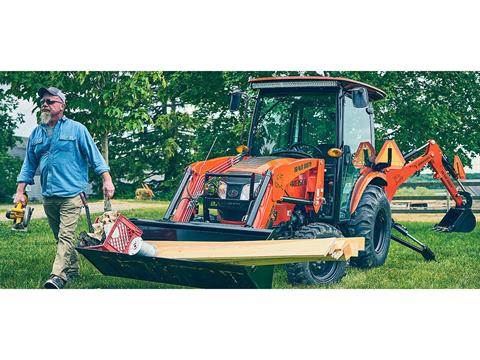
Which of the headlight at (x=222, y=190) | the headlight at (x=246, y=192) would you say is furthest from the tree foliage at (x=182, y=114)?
the headlight at (x=246, y=192)

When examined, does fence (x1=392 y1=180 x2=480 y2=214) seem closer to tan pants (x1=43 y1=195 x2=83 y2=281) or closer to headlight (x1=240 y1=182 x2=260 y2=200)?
headlight (x1=240 y1=182 x2=260 y2=200)

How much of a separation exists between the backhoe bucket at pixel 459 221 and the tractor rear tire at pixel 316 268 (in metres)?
3.23

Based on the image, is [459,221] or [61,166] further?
[459,221]

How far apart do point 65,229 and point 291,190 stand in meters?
2.37

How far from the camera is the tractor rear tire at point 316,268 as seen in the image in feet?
22.1

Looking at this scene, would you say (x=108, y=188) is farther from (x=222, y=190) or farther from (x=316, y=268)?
(x=316, y=268)

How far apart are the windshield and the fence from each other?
8.38 ft

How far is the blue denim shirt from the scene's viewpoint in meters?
6.77

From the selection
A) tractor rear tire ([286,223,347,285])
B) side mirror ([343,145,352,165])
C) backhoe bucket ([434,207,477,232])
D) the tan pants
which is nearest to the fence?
backhoe bucket ([434,207,477,232])

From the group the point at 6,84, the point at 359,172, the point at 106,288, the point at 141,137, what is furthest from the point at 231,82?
the point at 106,288

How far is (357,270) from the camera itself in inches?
310

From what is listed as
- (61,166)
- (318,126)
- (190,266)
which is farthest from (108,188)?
(318,126)

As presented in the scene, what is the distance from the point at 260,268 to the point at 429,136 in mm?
4604

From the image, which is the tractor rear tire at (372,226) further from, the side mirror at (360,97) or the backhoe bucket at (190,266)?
the backhoe bucket at (190,266)
